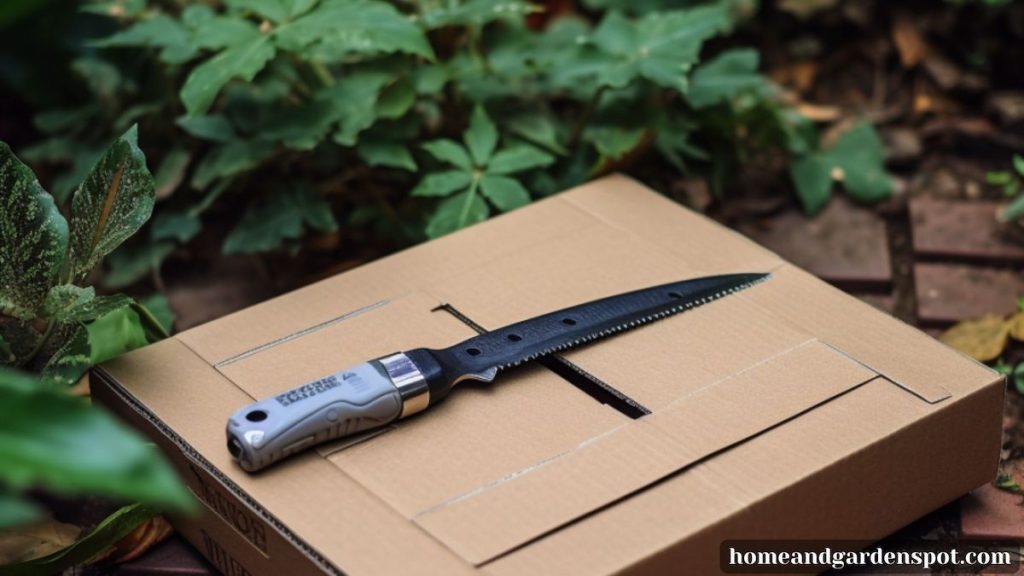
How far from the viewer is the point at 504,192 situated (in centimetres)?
209

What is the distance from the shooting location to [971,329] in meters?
2.11

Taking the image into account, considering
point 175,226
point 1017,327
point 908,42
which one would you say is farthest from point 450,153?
point 908,42

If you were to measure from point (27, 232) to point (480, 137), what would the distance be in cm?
79

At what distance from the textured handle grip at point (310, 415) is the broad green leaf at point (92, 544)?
19cm

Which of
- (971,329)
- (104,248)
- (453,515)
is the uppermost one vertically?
(104,248)

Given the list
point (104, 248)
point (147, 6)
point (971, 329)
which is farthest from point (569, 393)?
point (147, 6)

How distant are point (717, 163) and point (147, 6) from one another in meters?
1.08

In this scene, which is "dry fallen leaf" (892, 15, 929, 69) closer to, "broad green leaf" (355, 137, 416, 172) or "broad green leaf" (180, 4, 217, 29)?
"broad green leaf" (355, 137, 416, 172)

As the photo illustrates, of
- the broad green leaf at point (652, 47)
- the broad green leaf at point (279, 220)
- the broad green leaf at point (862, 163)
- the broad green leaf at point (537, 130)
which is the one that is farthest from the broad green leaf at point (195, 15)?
the broad green leaf at point (862, 163)

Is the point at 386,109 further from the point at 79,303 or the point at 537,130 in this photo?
the point at 79,303

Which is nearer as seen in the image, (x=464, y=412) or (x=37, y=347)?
(x=464, y=412)

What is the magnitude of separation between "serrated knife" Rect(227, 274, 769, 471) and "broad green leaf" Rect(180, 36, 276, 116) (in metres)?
0.59

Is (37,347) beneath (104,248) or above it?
beneath

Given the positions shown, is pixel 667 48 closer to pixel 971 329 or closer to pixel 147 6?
pixel 971 329
